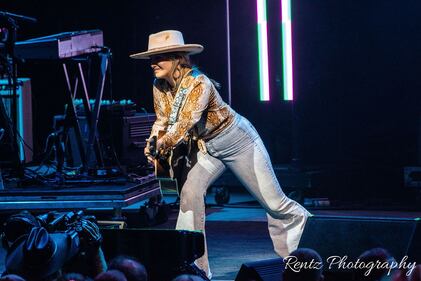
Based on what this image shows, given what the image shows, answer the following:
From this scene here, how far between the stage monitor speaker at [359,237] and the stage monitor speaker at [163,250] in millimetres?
676

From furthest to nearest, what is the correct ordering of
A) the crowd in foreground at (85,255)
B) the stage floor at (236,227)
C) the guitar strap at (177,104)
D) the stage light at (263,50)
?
the stage light at (263,50) < the stage floor at (236,227) < the guitar strap at (177,104) < the crowd in foreground at (85,255)

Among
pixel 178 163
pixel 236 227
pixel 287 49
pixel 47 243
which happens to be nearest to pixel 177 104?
pixel 178 163

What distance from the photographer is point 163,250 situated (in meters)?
5.62

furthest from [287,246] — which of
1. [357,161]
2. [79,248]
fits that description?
[357,161]

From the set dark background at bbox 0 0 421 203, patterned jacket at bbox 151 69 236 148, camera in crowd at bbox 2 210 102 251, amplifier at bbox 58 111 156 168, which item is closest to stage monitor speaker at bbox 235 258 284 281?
camera in crowd at bbox 2 210 102 251

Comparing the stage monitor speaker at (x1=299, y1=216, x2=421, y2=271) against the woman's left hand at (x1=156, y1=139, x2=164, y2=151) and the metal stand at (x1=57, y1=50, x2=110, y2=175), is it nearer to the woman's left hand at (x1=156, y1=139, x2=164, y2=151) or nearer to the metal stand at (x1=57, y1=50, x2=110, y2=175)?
the woman's left hand at (x1=156, y1=139, x2=164, y2=151)

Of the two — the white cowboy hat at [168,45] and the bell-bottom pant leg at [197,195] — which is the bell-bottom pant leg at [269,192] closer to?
the bell-bottom pant leg at [197,195]

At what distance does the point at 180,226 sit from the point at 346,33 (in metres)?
5.09

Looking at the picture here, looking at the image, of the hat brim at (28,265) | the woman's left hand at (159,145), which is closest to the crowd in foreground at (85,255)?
the hat brim at (28,265)

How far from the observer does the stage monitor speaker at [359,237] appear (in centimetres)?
523

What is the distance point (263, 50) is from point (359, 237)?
6.01m

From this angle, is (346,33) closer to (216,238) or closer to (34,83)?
(216,238)

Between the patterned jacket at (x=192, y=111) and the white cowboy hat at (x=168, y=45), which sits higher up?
the white cowboy hat at (x=168, y=45)

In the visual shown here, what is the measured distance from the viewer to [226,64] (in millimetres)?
12406
